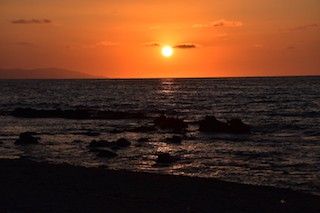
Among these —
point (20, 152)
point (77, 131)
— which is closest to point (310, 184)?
point (20, 152)

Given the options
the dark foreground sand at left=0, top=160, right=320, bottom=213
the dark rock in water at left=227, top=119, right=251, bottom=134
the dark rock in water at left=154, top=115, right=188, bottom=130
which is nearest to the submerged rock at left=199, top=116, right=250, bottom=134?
the dark rock in water at left=227, top=119, right=251, bottom=134

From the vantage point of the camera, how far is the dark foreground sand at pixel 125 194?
14781mm

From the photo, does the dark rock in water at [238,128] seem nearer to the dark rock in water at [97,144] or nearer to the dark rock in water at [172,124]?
the dark rock in water at [172,124]

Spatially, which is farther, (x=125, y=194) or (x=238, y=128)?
(x=238, y=128)

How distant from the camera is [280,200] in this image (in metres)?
17.0

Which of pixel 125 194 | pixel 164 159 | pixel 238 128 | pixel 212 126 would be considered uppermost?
pixel 125 194

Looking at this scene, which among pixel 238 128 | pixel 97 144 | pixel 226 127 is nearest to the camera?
pixel 97 144

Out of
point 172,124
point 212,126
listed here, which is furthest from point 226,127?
point 172,124

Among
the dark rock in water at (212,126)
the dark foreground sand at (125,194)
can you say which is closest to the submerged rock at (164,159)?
the dark foreground sand at (125,194)

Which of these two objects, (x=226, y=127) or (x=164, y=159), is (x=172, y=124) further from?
(x=164, y=159)

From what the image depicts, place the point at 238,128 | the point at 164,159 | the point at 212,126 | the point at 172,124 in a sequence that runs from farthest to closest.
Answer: the point at 172,124
the point at 212,126
the point at 238,128
the point at 164,159

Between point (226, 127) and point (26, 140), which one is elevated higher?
point (26, 140)

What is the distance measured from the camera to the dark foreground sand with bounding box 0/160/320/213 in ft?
48.5

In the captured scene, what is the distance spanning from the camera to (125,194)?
16812 millimetres
